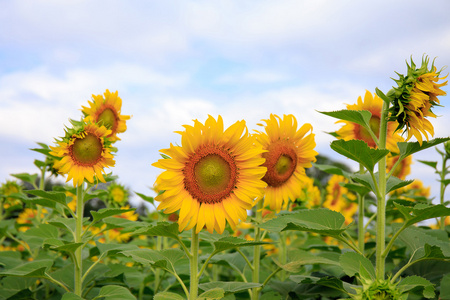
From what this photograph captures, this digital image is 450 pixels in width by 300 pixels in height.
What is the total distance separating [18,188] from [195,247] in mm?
3765

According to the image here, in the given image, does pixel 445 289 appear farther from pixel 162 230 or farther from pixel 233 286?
pixel 162 230

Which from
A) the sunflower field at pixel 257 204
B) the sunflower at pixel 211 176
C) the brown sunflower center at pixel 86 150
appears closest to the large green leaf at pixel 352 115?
the sunflower field at pixel 257 204

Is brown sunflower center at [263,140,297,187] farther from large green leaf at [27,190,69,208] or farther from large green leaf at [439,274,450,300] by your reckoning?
large green leaf at [27,190,69,208]

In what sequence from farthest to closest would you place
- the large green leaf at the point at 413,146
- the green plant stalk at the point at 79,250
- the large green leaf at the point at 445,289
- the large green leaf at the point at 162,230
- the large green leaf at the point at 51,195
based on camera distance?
the green plant stalk at the point at 79,250 < the large green leaf at the point at 51,195 < the large green leaf at the point at 445,289 < the large green leaf at the point at 413,146 < the large green leaf at the point at 162,230

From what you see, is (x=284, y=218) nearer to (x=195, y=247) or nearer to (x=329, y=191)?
(x=195, y=247)

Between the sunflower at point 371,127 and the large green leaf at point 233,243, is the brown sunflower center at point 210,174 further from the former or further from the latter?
the sunflower at point 371,127

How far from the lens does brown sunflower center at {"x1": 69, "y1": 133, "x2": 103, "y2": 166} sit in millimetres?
3092

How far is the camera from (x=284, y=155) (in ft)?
8.63

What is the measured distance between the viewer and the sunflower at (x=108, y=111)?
355cm

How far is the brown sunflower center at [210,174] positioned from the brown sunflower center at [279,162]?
427mm

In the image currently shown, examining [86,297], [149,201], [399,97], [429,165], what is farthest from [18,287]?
[429,165]

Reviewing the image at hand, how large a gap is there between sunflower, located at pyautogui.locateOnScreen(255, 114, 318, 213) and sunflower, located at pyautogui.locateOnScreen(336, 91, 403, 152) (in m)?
0.57

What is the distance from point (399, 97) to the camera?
218 centimetres

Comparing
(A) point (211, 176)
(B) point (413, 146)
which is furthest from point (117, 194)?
(B) point (413, 146)
